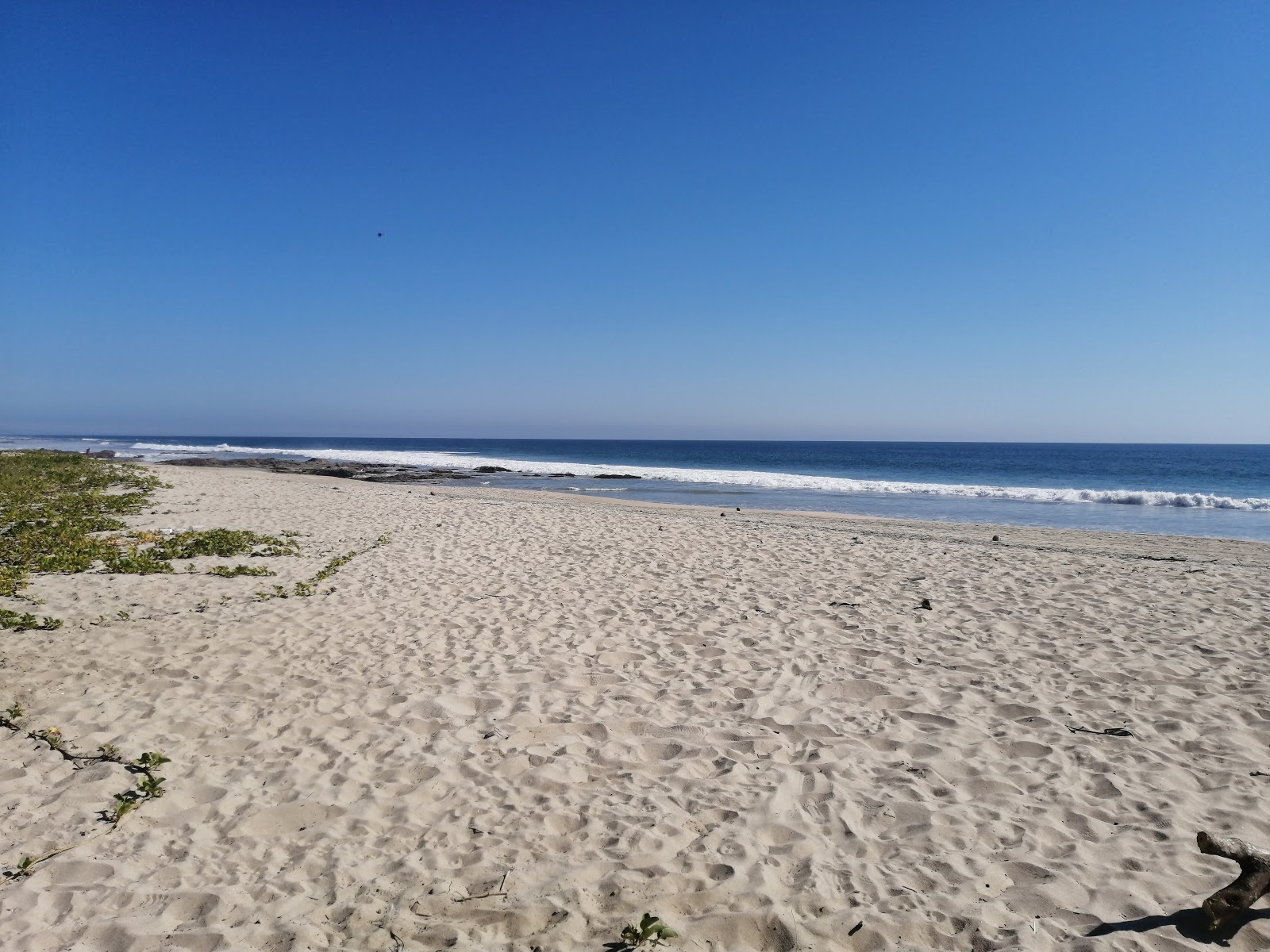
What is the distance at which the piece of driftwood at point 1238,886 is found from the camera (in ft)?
9.17

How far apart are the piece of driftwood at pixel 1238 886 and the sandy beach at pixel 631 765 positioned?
111mm

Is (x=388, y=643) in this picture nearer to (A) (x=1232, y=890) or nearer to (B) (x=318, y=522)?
(A) (x=1232, y=890)

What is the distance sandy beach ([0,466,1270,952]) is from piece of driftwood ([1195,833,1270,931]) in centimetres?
11

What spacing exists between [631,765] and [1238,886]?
115 inches

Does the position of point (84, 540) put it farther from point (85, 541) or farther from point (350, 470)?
point (350, 470)

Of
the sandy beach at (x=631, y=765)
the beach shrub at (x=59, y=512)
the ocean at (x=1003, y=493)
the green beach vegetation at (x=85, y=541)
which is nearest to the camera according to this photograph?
the sandy beach at (x=631, y=765)

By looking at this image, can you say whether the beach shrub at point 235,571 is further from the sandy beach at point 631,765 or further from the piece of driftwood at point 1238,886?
the piece of driftwood at point 1238,886

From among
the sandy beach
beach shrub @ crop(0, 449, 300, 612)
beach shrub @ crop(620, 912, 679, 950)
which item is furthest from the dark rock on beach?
beach shrub @ crop(620, 912, 679, 950)

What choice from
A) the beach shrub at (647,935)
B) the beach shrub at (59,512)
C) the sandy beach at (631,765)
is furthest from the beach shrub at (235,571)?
the beach shrub at (647,935)

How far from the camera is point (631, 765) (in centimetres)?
424

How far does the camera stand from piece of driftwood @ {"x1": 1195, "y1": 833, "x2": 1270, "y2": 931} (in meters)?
2.79

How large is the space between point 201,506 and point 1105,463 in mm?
70187

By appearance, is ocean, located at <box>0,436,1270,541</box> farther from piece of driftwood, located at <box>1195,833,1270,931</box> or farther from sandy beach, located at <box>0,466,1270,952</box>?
piece of driftwood, located at <box>1195,833,1270,931</box>

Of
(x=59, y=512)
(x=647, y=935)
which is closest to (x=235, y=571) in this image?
(x=59, y=512)
